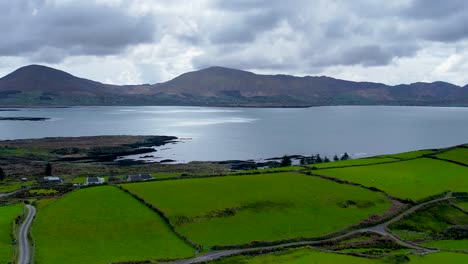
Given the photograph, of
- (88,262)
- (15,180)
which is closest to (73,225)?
(88,262)

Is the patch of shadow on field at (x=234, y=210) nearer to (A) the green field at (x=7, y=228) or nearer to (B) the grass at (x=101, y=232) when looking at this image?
(B) the grass at (x=101, y=232)

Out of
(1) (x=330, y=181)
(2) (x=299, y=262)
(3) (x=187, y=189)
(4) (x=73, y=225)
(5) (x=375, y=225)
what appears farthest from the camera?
(1) (x=330, y=181)

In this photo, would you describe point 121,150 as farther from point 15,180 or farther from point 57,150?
point 15,180

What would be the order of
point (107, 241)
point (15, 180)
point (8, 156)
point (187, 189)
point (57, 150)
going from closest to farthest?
point (107, 241), point (187, 189), point (15, 180), point (8, 156), point (57, 150)

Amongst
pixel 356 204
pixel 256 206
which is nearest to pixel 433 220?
pixel 356 204

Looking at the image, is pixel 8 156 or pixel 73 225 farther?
pixel 8 156

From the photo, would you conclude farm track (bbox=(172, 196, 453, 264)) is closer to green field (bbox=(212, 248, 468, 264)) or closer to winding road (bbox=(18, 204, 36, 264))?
green field (bbox=(212, 248, 468, 264))
